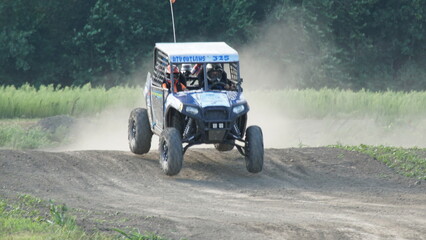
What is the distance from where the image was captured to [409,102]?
1212 inches

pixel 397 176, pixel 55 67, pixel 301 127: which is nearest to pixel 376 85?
pixel 55 67

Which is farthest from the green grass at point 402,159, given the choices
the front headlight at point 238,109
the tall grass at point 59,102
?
the tall grass at point 59,102

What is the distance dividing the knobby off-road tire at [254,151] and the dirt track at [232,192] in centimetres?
28

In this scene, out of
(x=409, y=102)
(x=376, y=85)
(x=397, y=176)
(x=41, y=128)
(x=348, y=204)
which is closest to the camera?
(x=348, y=204)

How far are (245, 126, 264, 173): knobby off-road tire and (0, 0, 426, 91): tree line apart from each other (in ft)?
85.7

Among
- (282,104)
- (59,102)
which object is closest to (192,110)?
(282,104)

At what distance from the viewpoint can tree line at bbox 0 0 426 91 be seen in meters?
45.1

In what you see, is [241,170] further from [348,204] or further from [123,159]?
[348,204]

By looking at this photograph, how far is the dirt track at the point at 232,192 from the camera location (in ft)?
44.3

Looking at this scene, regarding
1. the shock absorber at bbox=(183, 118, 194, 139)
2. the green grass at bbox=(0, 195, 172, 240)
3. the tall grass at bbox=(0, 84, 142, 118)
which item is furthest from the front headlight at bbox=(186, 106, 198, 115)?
the tall grass at bbox=(0, 84, 142, 118)

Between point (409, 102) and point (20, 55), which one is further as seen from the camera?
point (20, 55)

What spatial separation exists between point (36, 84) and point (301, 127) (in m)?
18.8

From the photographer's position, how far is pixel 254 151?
728 inches

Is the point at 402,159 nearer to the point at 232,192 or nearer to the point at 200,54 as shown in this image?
the point at 232,192
